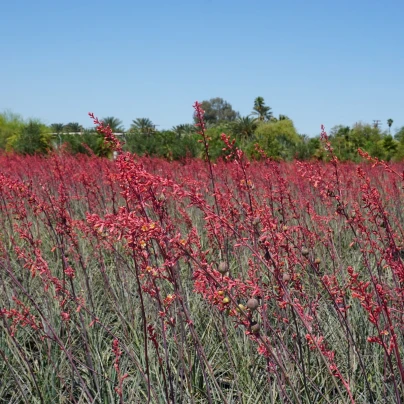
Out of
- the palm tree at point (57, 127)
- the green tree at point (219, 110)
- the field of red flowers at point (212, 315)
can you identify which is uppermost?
the green tree at point (219, 110)

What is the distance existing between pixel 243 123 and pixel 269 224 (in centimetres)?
3580

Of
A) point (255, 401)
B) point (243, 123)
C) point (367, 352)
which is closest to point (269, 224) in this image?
point (255, 401)

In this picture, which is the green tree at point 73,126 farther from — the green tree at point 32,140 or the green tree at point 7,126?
the green tree at point 32,140

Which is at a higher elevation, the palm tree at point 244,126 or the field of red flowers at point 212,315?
the palm tree at point 244,126

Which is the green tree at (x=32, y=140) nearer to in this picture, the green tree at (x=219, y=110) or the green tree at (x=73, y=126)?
the green tree at (x=73, y=126)

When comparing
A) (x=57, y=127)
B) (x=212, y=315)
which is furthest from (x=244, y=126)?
(x=212, y=315)

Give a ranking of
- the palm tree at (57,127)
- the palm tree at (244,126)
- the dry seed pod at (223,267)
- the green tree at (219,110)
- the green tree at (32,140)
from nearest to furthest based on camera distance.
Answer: the dry seed pod at (223,267), the green tree at (32,140), the palm tree at (244,126), the palm tree at (57,127), the green tree at (219,110)

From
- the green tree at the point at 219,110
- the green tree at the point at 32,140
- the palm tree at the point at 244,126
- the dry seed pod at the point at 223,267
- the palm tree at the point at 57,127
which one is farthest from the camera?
the green tree at the point at 219,110

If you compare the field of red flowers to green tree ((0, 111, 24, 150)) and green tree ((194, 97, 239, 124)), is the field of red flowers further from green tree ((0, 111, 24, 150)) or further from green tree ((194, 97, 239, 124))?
green tree ((194, 97, 239, 124))

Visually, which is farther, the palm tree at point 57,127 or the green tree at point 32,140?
the palm tree at point 57,127

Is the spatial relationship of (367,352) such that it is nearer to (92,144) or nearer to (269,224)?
(269,224)

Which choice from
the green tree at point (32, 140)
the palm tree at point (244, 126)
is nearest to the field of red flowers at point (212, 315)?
the green tree at point (32, 140)

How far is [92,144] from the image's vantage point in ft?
83.4

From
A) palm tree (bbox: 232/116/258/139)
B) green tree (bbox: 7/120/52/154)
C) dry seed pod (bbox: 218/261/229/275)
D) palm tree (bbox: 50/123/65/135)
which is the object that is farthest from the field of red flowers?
palm tree (bbox: 50/123/65/135)
